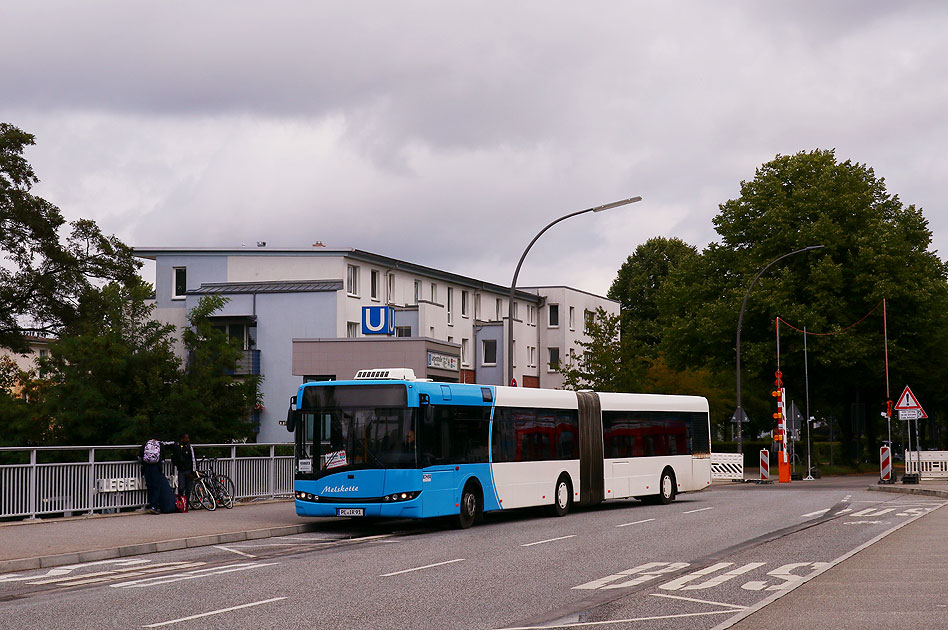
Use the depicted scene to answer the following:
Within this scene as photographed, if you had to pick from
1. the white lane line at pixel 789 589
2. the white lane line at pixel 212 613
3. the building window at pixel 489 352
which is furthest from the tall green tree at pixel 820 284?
the white lane line at pixel 212 613

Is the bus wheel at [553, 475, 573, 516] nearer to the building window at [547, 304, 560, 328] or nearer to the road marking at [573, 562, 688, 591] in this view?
the road marking at [573, 562, 688, 591]

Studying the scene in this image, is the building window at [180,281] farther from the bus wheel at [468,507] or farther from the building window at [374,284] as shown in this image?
A: the bus wheel at [468,507]

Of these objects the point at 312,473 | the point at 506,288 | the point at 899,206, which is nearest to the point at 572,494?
the point at 312,473

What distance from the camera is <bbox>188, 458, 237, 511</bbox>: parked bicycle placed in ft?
82.7

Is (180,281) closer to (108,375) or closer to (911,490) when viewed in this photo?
(108,375)

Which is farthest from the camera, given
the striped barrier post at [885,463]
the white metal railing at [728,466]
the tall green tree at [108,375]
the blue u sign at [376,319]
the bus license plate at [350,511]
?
the blue u sign at [376,319]

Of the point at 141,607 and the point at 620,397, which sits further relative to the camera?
the point at 620,397

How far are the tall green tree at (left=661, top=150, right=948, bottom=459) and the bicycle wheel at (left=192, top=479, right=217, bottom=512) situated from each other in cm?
3157

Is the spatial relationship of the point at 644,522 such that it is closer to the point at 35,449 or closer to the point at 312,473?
the point at 312,473

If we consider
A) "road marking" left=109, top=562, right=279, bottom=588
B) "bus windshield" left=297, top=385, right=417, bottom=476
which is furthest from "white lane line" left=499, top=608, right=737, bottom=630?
"bus windshield" left=297, top=385, right=417, bottom=476

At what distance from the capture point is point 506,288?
75.4 meters

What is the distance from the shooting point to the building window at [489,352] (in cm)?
6950

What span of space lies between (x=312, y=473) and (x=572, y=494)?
6903 mm

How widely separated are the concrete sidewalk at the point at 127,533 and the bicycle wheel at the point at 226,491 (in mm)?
503
